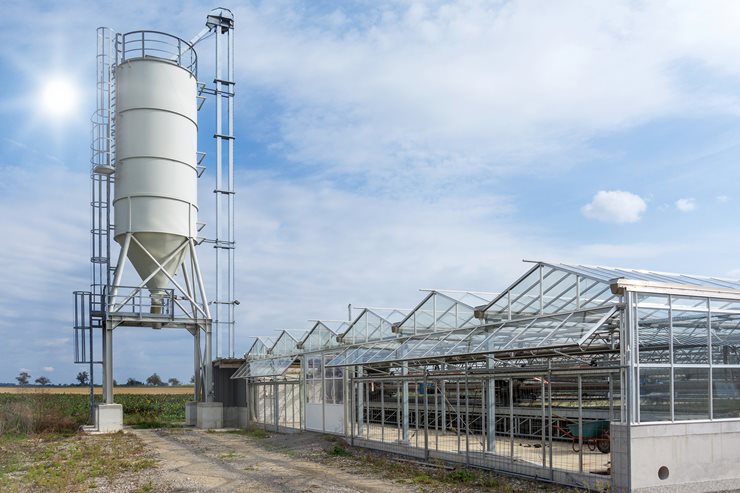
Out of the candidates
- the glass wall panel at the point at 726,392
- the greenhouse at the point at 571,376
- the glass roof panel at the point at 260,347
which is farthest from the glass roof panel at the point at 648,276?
the glass roof panel at the point at 260,347

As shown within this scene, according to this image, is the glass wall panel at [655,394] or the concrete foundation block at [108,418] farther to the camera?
the concrete foundation block at [108,418]

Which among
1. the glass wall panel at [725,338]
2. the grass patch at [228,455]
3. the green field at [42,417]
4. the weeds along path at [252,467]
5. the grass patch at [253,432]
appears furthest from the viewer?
the green field at [42,417]

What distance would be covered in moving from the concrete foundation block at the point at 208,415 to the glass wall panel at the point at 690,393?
23.7 metres

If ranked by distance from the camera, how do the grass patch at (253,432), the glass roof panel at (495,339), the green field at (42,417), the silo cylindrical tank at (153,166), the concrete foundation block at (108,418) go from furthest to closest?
the silo cylindrical tank at (153,166) < the green field at (42,417) < the concrete foundation block at (108,418) < the grass patch at (253,432) < the glass roof panel at (495,339)

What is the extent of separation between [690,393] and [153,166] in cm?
2479

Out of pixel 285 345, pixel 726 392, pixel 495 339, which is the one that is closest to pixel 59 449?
pixel 285 345

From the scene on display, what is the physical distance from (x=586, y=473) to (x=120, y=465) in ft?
39.9

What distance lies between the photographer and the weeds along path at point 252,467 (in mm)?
15648

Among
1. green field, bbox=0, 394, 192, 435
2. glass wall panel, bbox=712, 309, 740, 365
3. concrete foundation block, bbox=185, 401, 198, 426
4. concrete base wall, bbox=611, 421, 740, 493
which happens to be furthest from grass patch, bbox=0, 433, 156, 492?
glass wall panel, bbox=712, 309, 740, 365

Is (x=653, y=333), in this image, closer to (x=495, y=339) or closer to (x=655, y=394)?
(x=655, y=394)

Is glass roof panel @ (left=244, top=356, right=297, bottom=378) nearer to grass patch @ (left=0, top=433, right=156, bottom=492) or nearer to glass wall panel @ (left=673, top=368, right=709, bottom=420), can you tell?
grass patch @ (left=0, top=433, right=156, bottom=492)

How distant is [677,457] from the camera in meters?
13.9

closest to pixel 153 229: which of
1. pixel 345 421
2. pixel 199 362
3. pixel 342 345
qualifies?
pixel 199 362

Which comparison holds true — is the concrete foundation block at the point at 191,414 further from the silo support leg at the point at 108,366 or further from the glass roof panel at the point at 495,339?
the glass roof panel at the point at 495,339
